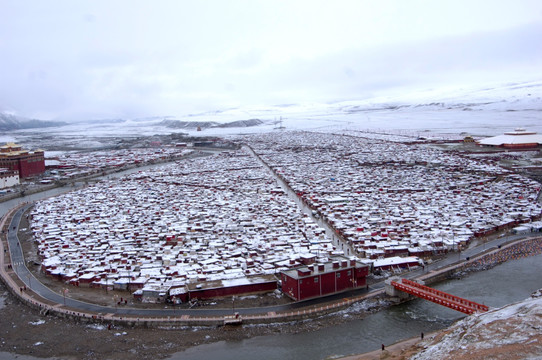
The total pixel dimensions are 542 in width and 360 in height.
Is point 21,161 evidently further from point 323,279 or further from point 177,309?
point 323,279

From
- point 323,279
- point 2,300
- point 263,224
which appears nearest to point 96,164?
point 263,224

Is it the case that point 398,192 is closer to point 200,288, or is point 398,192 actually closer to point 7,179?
point 200,288

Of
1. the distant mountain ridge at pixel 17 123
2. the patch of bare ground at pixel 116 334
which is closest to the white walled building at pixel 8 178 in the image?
the patch of bare ground at pixel 116 334

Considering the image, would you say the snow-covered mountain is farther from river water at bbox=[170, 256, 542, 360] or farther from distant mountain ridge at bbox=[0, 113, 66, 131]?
river water at bbox=[170, 256, 542, 360]

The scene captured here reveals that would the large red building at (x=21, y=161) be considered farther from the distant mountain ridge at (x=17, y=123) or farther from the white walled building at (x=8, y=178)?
the distant mountain ridge at (x=17, y=123)

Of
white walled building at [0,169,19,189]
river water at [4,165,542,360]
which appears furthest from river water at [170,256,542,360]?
white walled building at [0,169,19,189]
